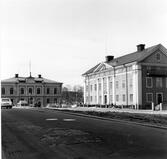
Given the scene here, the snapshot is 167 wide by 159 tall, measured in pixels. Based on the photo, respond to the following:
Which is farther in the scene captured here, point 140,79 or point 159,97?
point 159,97

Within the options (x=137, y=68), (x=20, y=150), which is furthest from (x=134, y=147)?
(x=137, y=68)

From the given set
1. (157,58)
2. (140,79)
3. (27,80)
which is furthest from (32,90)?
(157,58)

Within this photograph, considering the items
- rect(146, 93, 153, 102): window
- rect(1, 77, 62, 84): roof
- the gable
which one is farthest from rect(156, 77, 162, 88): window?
rect(1, 77, 62, 84): roof

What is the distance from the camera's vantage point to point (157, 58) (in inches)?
1950

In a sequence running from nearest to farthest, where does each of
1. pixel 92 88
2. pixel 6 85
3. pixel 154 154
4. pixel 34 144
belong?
pixel 154 154
pixel 34 144
pixel 92 88
pixel 6 85

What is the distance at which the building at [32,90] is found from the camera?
83312 mm

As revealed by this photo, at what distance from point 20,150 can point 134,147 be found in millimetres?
3345

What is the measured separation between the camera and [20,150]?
812 centimetres

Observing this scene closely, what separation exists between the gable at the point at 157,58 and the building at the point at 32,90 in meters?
43.5

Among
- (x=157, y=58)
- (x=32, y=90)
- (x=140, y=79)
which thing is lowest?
(x=32, y=90)

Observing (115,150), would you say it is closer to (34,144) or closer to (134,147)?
(134,147)

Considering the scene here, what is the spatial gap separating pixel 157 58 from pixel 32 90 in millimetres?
47095

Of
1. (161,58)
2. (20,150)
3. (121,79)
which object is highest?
(161,58)

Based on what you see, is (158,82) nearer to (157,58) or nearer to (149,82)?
(149,82)
